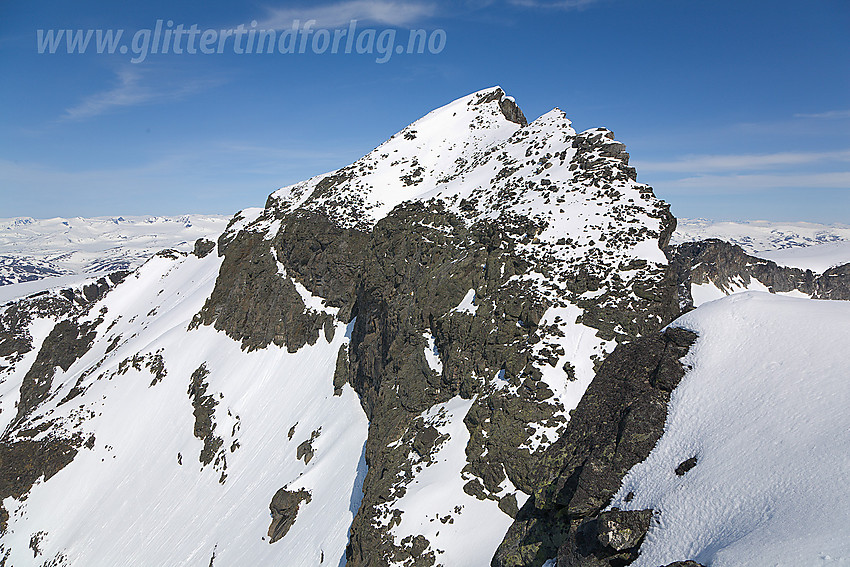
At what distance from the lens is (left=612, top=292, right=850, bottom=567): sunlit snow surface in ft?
25.2

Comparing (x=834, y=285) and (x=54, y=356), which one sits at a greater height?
(x=54, y=356)

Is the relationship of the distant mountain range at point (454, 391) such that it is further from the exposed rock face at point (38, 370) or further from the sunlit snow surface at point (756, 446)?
the exposed rock face at point (38, 370)

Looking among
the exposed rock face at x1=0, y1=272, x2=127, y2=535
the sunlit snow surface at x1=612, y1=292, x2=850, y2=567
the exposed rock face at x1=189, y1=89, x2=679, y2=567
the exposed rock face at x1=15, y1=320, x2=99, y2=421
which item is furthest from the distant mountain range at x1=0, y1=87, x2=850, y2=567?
the exposed rock face at x1=15, y1=320, x2=99, y2=421

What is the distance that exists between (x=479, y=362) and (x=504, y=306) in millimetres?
4861

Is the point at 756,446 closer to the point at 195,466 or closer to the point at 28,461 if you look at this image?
the point at 195,466

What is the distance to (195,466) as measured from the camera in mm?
52188

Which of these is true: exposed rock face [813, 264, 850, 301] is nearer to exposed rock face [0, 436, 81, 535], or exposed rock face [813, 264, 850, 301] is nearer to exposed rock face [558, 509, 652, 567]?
exposed rock face [558, 509, 652, 567]

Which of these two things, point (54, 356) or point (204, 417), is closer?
point (204, 417)

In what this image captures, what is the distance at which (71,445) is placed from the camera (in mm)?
60750

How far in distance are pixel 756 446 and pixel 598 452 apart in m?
3.50

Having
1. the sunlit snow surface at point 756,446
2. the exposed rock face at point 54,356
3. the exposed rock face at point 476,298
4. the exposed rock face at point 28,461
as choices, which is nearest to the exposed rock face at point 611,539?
the sunlit snow surface at point 756,446

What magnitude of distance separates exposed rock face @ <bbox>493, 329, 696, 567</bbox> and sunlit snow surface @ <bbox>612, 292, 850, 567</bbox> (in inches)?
14.7

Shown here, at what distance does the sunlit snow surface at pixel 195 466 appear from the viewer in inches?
1567

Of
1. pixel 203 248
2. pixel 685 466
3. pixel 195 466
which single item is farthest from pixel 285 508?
pixel 203 248
